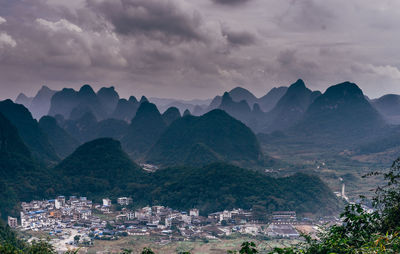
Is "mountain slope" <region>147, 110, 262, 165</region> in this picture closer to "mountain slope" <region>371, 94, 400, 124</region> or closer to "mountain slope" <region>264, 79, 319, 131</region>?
"mountain slope" <region>264, 79, 319, 131</region>

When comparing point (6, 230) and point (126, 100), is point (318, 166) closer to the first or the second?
point (6, 230)

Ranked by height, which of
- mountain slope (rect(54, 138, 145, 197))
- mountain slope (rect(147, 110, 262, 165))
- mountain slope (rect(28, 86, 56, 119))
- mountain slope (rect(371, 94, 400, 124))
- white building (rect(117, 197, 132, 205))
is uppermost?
mountain slope (rect(28, 86, 56, 119))

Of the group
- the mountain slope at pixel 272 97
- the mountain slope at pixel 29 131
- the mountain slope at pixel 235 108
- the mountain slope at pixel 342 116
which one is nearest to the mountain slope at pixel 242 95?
the mountain slope at pixel 272 97

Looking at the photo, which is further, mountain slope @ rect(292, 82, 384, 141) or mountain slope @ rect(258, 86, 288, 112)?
mountain slope @ rect(258, 86, 288, 112)

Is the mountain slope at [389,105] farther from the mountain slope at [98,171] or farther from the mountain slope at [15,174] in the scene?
the mountain slope at [15,174]

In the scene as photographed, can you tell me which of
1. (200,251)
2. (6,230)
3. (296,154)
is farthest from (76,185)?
(296,154)

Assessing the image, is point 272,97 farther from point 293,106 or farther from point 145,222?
point 145,222

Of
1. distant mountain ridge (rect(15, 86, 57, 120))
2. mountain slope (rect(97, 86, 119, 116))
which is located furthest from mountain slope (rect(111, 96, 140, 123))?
distant mountain ridge (rect(15, 86, 57, 120))
